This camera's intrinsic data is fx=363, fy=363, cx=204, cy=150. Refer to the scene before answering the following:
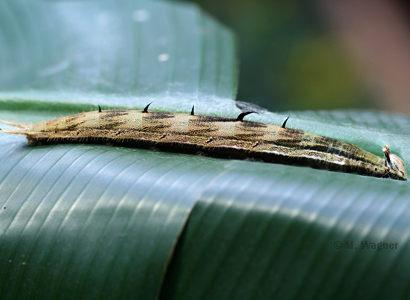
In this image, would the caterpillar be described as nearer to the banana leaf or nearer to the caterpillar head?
the caterpillar head

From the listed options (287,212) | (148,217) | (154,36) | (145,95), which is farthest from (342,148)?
(154,36)

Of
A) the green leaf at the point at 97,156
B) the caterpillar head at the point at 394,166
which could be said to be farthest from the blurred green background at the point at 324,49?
the caterpillar head at the point at 394,166

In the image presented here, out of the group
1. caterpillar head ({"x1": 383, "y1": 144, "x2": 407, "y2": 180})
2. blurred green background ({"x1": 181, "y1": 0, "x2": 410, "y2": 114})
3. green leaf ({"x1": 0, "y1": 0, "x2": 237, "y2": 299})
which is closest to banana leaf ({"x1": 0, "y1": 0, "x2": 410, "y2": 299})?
green leaf ({"x1": 0, "y1": 0, "x2": 237, "y2": 299})

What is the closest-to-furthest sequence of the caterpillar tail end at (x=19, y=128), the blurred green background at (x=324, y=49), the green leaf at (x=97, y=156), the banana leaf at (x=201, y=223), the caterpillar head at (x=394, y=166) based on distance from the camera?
the banana leaf at (x=201, y=223) → the green leaf at (x=97, y=156) → the caterpillar head at (x=394, y=166) → the caterpillar tail end at (x=19, y=128) → the blurred green background at (x=324, y=49)

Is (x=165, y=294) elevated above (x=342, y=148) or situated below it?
below

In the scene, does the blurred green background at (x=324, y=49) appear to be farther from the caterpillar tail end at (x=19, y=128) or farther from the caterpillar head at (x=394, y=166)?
the caterpillar tail end at (x=19, y=128)

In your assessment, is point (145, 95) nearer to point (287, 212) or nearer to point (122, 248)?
point (122, 248)

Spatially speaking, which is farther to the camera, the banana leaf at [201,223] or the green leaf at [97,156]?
the green leaf at [97,156]

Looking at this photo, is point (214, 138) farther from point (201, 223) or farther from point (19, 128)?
point (19, 128)
